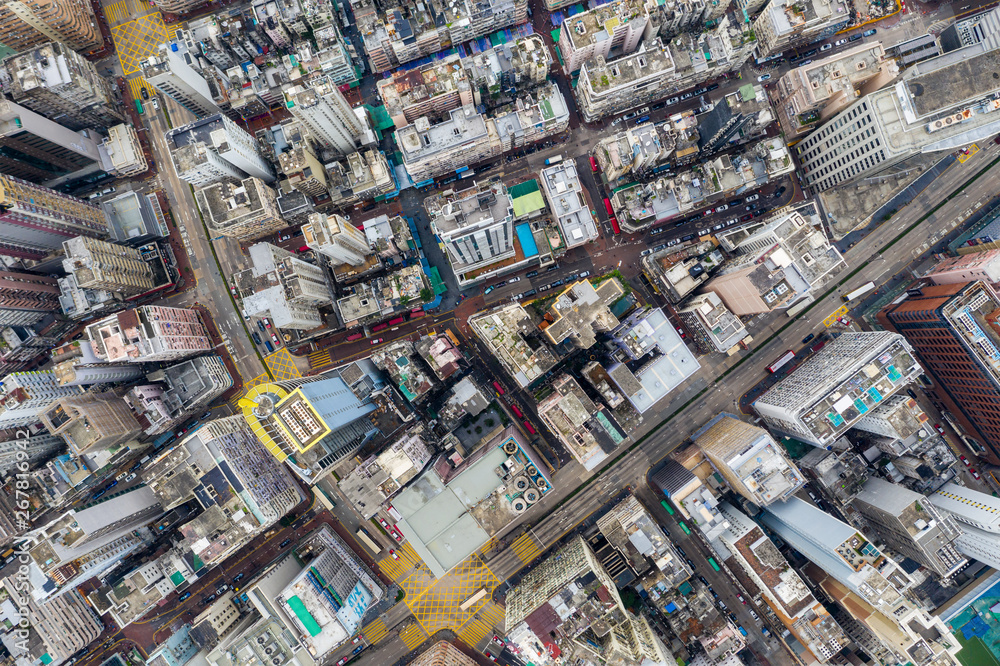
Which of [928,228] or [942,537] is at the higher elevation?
[928,228]

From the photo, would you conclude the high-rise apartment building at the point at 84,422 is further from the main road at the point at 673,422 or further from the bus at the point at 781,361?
the bus at the point at 781,361

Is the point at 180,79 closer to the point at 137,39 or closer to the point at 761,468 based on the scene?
the point at 137,39

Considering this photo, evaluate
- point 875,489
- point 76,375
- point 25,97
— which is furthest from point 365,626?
point 25,97

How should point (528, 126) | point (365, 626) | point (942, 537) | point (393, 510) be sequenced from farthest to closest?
point (365, 626) < point (528, 126) < point (393, 510) < point (942, 537)

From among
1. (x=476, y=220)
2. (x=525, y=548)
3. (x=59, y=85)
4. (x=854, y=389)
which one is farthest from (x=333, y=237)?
(x=854, y=389)

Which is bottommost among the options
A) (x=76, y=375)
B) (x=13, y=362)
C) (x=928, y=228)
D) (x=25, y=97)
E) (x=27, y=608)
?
(x=928, y=228)

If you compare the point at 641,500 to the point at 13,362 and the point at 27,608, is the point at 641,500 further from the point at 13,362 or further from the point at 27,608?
the point at 13,362

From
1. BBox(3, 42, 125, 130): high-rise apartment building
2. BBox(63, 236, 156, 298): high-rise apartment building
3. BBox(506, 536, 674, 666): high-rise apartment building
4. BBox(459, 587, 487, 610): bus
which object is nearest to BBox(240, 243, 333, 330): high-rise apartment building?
BBox(63, 236, 156, 298): high-rise apartment building
